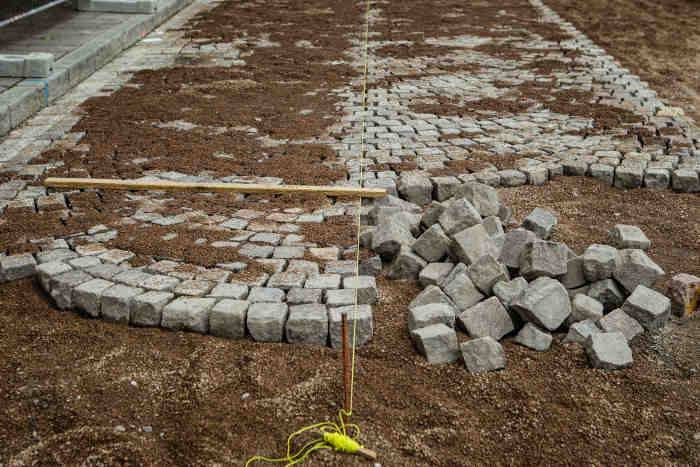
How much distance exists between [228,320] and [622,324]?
2.46 meters

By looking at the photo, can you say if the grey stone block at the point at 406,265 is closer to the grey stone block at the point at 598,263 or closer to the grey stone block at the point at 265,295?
the grey stone block at the point at 265,295

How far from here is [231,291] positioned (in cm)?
440

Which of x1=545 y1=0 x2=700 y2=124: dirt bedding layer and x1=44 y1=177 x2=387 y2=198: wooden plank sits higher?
x1=545 y1=0 x2=700 y2=124: dirt bedding layer

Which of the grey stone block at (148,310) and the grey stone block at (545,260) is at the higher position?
the grey stone block at (545,260)

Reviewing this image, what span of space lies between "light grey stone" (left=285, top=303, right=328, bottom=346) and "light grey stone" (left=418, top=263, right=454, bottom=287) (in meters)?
0.84

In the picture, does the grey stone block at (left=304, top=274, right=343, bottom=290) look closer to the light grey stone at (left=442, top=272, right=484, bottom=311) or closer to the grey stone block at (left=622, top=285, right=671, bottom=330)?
the light grey stone at (left=442, top=272, right=484, bottom=311)

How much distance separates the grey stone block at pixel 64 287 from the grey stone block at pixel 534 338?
2.92 metres

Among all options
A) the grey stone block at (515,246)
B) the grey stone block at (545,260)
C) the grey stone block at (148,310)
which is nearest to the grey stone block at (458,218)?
the grey stone block at (515,246)

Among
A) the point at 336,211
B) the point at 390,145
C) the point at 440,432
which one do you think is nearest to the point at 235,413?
the point at 440,432

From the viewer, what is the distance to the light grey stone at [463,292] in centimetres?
434

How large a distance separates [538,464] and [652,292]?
1.58m

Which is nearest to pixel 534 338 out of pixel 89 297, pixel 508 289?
pixel 508 289

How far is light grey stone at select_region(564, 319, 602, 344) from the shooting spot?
411 centimetres

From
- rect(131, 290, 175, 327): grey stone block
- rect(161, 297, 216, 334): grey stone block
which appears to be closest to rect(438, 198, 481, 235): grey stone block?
rect(161, 297, 216, 334): grey stone block
